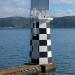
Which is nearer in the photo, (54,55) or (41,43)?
(41,43)

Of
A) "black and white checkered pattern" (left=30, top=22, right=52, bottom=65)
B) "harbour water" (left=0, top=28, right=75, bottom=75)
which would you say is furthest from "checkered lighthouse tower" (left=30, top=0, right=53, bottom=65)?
"harbour water" (left=0, top=28, right=75, bottom=75)

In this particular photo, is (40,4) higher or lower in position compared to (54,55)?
higher

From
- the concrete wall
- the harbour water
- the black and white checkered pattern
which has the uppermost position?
the concrete wall

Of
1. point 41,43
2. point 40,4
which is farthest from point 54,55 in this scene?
point 40,4

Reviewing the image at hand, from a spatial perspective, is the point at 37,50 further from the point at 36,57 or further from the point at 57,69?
the point at 57,69

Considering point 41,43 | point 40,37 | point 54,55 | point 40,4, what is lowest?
point 54,55

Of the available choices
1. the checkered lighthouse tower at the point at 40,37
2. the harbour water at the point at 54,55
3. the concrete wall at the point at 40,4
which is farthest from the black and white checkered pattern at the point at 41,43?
the harbour water at the point at 54,55

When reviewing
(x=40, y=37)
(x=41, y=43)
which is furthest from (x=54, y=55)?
(x=40, y=37)

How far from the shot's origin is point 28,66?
23.8 meters

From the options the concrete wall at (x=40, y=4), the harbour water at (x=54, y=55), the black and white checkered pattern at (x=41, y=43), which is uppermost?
the concrete wall at (x=40, y=4)

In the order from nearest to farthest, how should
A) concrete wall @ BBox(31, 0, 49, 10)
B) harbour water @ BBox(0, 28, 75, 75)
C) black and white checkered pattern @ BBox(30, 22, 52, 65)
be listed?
concrete wall @ BBox(31, 0, 49, 10), black and white checkered pattern @ BBox(30, 22, 52, 65), harbour water @ BBox(0, 28, 75, 75)

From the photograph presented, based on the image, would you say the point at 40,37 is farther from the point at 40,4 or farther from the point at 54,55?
the point at 54,55

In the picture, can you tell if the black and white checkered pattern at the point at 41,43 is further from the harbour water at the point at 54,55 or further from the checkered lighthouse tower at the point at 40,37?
the harbour water at the point at 54,55

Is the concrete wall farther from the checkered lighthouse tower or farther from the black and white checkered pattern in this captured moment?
the black and white checkered pattern
